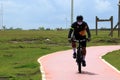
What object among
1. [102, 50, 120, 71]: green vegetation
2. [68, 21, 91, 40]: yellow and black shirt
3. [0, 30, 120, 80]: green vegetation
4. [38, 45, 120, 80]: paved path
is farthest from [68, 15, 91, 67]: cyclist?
[102, 50, 120, 71]: green vegetation

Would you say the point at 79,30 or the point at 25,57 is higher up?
the point at 79,30

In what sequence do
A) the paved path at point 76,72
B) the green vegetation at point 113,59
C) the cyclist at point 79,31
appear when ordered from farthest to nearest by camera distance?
1. the green vegetation at point 113,59
2. the cyclist at point 79,31
3. the paved path at point 76,72

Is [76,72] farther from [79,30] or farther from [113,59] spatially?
[113,59]

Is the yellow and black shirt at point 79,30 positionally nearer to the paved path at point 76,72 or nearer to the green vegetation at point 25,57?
the paved path at point 76,72

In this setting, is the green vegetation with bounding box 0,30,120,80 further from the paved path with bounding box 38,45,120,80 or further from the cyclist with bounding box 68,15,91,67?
the cyclist with bounding box 68,15,91,67

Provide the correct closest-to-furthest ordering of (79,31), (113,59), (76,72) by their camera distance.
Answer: (79,31), (76,72), (113,59)

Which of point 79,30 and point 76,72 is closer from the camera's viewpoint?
point 79,30

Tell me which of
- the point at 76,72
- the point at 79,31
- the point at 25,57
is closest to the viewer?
the point at 79,31

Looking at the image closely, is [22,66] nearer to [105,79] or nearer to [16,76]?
[16,76]

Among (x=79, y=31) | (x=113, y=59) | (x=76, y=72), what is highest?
(x=79, y=31)

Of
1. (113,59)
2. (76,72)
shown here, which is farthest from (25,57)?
(76,72)

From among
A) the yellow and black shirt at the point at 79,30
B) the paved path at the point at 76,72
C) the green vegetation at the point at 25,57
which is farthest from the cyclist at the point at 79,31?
the green vegetation at the point at 25,57

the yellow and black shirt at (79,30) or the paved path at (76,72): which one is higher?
the yellow and black shirt at (79,30)

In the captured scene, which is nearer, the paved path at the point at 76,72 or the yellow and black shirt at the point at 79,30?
the paved path at the point at 76,72
